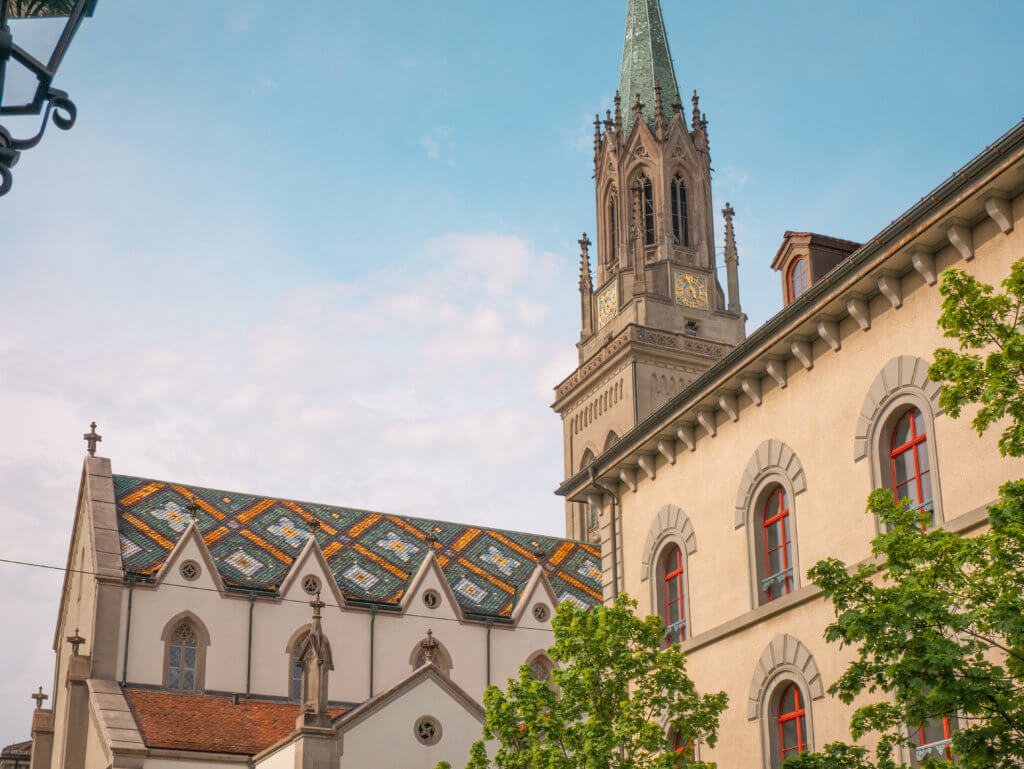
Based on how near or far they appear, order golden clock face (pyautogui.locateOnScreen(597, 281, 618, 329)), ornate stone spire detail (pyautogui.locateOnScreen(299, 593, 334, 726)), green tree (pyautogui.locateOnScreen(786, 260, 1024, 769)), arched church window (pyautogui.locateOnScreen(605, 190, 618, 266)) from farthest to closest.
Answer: arched church window (pyautogui.locateOnScreen(605, 190, 618, 266)) < golden clock face (pyautogui.locateOnScreen(597, 281, 618, 329)) < ornate stone spire detail (pyautogui.locateOnScreen(299, 593, 334, 726)) < green tree (pyautogui.locateOnScreen(786, 260, 1024, 769))

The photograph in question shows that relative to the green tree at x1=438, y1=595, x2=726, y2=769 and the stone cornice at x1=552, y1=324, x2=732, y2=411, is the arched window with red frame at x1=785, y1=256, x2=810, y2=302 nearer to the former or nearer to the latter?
the green tree at x1=438, y1=595, x2=726, y2=769

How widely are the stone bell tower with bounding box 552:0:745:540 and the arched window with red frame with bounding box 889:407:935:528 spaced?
139 ft

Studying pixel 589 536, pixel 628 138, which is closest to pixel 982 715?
pixel 589 536

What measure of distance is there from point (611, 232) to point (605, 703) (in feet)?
167

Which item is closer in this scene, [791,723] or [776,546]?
[791,723]

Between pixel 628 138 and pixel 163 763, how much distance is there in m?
45.4

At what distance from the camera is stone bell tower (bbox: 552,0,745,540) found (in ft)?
209

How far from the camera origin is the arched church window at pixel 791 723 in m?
20.5

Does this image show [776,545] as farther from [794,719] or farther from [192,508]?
[192,508]

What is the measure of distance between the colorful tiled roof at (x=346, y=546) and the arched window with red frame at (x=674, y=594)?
21600mm

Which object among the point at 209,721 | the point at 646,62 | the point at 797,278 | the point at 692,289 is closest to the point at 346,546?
the point at 209,721

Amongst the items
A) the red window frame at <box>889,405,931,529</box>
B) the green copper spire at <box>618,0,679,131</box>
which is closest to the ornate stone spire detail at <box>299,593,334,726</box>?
the red window frame at <box>889,405,931,529</box>

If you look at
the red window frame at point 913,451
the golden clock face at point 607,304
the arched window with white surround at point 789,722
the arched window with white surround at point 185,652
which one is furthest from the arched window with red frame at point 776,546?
the golden clock face at point 607,304

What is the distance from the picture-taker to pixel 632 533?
2650cm
